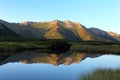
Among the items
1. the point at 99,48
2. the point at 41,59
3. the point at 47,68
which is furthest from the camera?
the point at 99,48

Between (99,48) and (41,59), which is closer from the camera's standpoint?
(41,59)

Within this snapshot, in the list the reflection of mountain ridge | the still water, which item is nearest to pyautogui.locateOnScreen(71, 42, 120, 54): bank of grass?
the reflection of mountain ridge

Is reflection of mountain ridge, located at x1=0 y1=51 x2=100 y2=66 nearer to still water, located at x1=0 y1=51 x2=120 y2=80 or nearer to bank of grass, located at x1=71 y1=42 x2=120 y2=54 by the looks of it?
still water, located at x1=0 y1=51 x2=120 y2=80

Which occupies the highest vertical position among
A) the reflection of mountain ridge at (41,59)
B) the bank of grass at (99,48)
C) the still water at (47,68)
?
the bank of grass at (99,48)

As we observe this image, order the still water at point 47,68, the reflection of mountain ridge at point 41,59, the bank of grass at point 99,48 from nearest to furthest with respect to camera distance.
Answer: the still water at point 47,68 < the reflection of mountain ridge at point 41,59 < the bank of grass at point 99,48

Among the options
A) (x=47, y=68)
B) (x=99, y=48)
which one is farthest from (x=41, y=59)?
(x=99, y=48)

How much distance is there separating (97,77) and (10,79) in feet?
51.9

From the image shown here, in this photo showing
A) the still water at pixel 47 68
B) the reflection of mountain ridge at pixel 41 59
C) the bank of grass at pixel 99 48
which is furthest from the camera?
the bank of grass at pixel 99 48

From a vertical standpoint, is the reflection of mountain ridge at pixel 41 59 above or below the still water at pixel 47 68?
above

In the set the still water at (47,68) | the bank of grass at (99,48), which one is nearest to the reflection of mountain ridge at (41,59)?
the still water at (47,68)

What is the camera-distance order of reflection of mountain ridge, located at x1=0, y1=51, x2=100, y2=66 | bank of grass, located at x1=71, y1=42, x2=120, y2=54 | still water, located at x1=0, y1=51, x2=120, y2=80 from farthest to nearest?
bank of grass, located at x1=71, y1=42, x2=120, y2=54 < reflection of mountain ridge, located at x1=0, y1=51, x2=100, y2=66 < still water, located at x1=0, y1=51, x2=120, y2=80

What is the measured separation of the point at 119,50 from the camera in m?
117

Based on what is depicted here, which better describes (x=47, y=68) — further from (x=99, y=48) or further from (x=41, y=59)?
(x=99, y=48)

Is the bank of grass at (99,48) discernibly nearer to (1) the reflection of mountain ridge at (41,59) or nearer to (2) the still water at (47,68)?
(1) the reflection of mountain ridge at (41,59)
